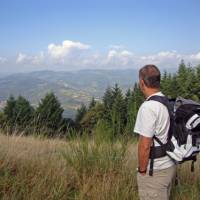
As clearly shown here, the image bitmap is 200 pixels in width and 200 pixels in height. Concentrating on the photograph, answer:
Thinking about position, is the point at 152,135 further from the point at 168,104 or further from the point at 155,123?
the point at 168,104

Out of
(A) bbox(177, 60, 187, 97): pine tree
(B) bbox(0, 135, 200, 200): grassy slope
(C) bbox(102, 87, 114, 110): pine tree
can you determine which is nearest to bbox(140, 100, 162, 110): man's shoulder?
(B) bbox(0, 135, 200, 200): grassy slope

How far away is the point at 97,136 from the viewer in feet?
17.1

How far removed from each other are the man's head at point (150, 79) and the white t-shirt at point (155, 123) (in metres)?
0.08

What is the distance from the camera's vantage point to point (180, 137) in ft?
12.7

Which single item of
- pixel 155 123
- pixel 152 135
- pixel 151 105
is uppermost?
pixel 151 105

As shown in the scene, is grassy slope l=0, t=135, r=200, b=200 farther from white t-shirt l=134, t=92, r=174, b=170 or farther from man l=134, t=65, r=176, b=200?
white t-shirt l=134, t=92, r=174, b=170

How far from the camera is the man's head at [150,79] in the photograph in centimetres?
380

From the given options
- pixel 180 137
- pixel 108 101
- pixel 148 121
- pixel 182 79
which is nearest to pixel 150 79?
pixel 148 121

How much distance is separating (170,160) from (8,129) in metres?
3.54

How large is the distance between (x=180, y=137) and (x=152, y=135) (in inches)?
13.7

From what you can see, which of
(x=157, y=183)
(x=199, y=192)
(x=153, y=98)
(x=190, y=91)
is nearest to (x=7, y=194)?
(x=157, y=183)

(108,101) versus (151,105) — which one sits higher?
(151,105)

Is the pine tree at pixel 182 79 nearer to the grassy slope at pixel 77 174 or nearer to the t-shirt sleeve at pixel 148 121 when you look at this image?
the grassy slope at pixel 77 174

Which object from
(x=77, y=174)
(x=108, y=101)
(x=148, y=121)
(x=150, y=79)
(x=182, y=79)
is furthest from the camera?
(x=182, y=79)
